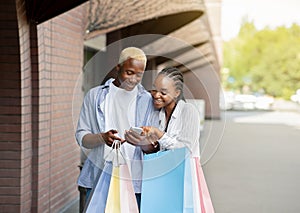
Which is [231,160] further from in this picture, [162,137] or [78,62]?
[162,137]

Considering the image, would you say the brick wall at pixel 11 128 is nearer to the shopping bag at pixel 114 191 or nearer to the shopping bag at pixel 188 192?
the shopping bag at pixel 114 191

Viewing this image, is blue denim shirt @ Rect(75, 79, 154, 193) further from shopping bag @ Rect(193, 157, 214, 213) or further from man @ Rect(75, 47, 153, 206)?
shopping bag @ Rect(193, 157, 214, 213)

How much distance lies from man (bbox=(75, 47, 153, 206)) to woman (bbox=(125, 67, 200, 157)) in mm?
88

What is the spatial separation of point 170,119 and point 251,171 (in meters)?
7.61

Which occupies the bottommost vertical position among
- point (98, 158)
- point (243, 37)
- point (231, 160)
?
point (231, 160)

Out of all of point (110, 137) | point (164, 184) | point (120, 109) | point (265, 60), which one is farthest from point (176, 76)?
point (265, 60)

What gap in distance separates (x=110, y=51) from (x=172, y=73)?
51cm

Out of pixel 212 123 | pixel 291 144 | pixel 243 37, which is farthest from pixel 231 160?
pixel 243 37

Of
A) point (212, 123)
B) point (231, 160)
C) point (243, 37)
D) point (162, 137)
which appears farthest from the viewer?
point (243, 37)

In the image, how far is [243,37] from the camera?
65.5 meters

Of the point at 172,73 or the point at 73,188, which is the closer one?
the point at 172,73

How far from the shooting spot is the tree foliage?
163ft

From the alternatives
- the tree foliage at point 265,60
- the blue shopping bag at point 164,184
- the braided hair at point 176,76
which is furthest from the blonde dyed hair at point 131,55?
the tree foliage at point 265,60

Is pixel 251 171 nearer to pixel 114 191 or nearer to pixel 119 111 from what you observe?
pixel 114 191
